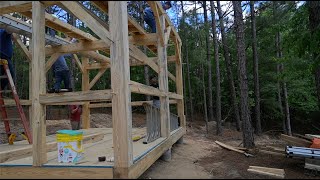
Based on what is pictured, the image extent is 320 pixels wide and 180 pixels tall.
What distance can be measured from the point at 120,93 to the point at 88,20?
109 centimetres

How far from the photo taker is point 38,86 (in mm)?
3887

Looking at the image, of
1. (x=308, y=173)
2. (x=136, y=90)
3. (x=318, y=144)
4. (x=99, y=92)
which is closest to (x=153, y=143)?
(x=136, y=90)

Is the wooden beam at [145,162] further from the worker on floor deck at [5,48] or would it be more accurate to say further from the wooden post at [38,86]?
the worker on floor deck at [5,48]

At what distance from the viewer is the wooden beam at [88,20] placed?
3.68 m

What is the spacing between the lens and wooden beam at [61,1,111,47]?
3684mm

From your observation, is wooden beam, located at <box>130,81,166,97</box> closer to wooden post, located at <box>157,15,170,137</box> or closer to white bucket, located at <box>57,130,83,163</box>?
wooden post, located at <box>157,15,170,137</box>

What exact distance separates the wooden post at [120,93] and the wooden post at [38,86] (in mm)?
1066

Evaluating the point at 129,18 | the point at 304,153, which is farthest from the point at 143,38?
the point at 304,153

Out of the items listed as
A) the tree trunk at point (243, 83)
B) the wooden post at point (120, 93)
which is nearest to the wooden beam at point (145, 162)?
the wooden post at point (120, 93)

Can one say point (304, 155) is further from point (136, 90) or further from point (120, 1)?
point (120, 1)

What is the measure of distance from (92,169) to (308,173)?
4.13m

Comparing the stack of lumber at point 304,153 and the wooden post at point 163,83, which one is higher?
the wooden post at point 163,83

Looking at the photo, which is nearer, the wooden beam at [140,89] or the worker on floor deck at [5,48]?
the wooden beam at [140,89]

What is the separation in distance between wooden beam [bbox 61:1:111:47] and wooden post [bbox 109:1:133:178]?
10 centimetres
